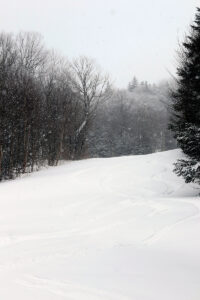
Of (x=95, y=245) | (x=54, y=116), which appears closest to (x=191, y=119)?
(x=95, y=245)

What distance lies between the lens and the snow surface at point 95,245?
4.39 m

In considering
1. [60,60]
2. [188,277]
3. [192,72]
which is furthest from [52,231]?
[60,60]

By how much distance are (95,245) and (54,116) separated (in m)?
19.4

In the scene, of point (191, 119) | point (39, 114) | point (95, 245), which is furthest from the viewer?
point (39, 114)

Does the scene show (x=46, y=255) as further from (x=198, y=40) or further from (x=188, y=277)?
(x=198, y=40)

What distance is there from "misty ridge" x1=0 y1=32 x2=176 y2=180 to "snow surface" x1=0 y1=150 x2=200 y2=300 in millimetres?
6660

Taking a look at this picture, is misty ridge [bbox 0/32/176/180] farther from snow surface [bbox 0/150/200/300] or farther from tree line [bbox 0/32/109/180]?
snow surface [bbox 0/150/200/300]

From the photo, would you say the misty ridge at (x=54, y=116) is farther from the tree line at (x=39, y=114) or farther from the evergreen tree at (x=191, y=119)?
the evergreen tree at (x=191, y=119)

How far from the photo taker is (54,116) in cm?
2534

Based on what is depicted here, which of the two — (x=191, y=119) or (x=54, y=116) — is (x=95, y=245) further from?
(x=54, y=116)

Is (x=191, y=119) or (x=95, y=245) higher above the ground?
(x=191, y=119)

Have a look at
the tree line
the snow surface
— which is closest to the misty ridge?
the tree line

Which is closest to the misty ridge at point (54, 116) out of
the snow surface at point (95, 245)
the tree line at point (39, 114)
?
the tree line at point (39, 114)

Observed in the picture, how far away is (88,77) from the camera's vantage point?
120 feet
